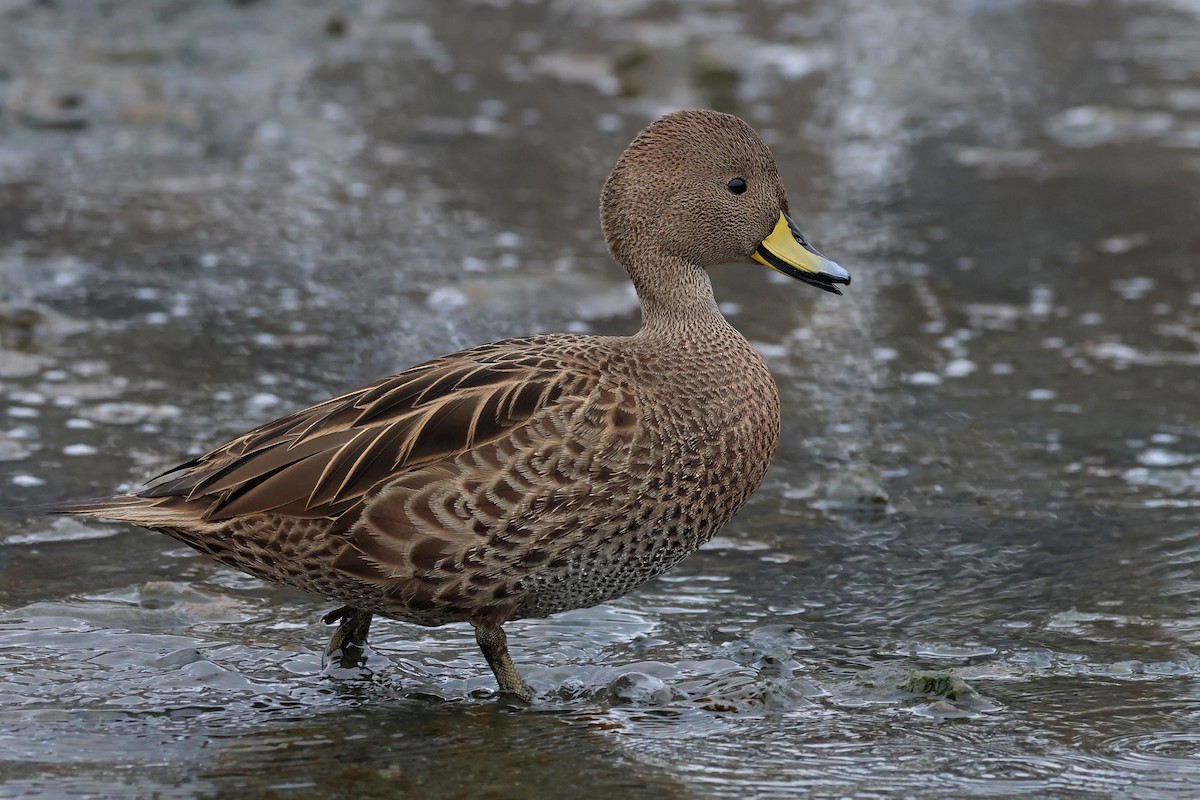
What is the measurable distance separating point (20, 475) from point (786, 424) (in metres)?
2.94

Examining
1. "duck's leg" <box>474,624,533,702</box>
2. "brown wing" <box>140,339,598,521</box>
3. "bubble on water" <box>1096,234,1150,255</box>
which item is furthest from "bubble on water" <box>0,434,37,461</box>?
"bubble on water" <box>1096,234,1150,255</box>

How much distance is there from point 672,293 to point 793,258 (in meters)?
0.40

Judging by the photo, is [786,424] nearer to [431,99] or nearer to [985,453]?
[985,453]

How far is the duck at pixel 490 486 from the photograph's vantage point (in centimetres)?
425

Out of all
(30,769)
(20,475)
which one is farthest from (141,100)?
(30,769)

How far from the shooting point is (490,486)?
4238 mm

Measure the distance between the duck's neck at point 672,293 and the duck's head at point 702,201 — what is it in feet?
0.07

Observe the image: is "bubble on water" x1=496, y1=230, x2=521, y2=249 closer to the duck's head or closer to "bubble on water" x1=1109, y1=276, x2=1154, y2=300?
"bubble on water" x1=1109, y1=276, x2=1154, y2=300

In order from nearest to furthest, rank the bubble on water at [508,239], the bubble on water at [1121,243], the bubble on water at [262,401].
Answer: the bubble on water at [262,401]
the bubble on water at [1121,243]
the bubble on water at [508,239]

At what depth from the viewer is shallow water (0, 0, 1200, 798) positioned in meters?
4.12

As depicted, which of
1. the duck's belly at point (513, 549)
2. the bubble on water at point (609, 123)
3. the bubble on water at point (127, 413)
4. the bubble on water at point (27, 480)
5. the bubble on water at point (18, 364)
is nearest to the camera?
the duck's belly at point (513, 549)

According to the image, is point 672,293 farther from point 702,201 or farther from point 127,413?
point 127,413

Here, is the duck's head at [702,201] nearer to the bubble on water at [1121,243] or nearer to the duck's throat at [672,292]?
the duck's throat at [672,292]

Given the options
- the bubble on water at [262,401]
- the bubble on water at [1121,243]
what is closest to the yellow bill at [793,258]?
the bubble on water at [262,401]
